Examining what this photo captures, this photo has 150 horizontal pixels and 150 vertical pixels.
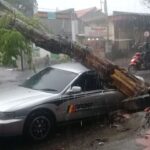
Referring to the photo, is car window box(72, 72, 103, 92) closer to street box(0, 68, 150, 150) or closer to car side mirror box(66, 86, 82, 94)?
car side mirror box(66, 86, 82, 94)

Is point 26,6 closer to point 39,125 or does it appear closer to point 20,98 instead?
point 20,98

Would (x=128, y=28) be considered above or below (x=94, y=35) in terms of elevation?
above

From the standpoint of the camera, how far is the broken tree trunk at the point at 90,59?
9812mm

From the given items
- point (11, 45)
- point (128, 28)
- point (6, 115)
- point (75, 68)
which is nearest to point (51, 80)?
point (75, 68)

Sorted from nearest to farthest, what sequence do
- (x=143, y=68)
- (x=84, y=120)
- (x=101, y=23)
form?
(x=84, y=120) < (x=143, y=68) < (x=101, y=23)

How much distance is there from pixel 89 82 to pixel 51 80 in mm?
900

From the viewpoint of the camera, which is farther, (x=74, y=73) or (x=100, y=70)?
(x=100, y=70)

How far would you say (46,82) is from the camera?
29.8ft

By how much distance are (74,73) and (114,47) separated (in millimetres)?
27500

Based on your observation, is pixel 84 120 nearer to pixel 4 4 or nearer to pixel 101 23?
pixel 4 4

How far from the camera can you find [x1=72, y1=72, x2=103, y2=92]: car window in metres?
8.91

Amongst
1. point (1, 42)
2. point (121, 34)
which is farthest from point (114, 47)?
point (1, 42)

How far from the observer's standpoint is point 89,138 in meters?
8.12

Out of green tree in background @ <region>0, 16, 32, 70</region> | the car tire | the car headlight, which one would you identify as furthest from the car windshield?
green tree in background @ <region>0, 16, 32, 70</region>
